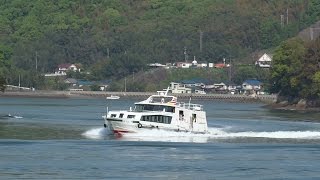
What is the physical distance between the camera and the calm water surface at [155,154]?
55.8m

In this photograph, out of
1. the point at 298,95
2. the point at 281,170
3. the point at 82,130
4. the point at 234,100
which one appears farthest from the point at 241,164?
the point at 234,100

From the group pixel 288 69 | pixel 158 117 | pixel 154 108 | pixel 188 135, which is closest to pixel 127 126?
pixel 158 117

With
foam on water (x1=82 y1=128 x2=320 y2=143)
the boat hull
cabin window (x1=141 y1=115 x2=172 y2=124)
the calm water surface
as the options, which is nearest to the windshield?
cabin window (x1=141 y1=115 x2=172 y2=124)

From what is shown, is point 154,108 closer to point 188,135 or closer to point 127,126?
point 188,135

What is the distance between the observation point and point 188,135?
253ft

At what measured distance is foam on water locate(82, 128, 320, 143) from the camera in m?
74.5

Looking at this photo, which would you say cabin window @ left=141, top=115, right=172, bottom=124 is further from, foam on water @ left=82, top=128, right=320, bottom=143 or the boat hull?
foam on water @ left=82, top=128, right=320, bottom=143

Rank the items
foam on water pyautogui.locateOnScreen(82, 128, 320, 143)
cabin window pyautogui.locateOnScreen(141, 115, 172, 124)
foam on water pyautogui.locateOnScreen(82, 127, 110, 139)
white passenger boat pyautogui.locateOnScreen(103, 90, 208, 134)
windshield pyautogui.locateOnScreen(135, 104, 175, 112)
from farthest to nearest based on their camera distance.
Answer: windshield pyautogui.locateOnScreen(135, 104, 175, 112), foam on water pyautogui.locateOnScreen(82, 127, 110, 139), cabin window pyautogui.locateOnScreen(141, 115, 172, 124), white passenger boat pyautogui.locateOnScreen(103, 90, 208, 134), foam on water pyautogui.locateOnScreen(82, 128, 320, 143)

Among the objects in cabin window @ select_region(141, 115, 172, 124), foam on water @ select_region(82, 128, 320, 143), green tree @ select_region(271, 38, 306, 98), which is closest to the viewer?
foam on water @ select_region(82, 128, 320, 143)

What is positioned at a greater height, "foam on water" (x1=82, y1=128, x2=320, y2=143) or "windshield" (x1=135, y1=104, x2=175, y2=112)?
"windshield" (x1=135, y1=104, x2=175, y2=112)

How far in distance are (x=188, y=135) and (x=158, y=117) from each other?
2211 mm

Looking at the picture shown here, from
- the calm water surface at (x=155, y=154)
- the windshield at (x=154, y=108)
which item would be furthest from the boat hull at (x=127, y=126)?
the windshield at (x=154, y=108)

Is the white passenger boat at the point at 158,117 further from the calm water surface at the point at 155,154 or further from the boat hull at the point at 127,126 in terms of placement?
the calm water surface at the point at 155,154

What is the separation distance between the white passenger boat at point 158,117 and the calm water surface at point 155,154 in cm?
58
